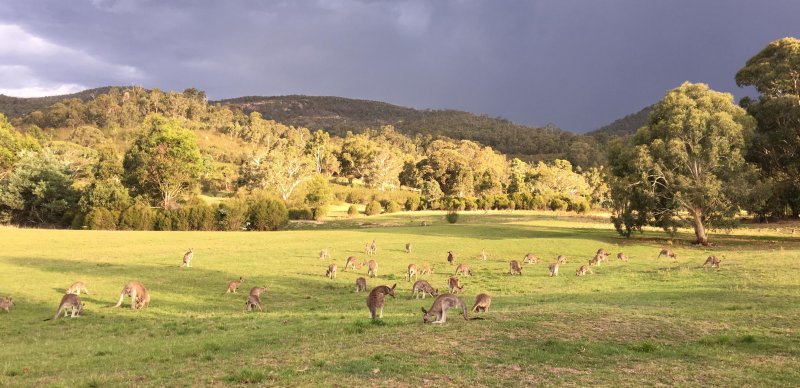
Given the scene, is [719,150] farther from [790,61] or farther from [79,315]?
[79,315]

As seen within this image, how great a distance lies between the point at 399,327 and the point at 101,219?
5975cm

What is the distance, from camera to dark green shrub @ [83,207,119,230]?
5928 centimetres

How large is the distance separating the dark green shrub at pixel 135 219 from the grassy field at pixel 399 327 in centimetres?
2863

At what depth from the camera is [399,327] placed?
485 inches

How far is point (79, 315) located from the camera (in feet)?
55.6

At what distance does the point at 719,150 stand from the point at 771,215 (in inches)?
1028

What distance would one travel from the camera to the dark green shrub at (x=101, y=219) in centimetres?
5928

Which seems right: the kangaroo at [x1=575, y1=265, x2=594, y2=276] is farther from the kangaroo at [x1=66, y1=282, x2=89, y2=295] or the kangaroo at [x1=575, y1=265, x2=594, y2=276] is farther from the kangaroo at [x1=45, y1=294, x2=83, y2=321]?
the kangaroo at [x1=66, y1=282, x2=89, y2=295]

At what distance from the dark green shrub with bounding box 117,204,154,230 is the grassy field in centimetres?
Answer: 2863

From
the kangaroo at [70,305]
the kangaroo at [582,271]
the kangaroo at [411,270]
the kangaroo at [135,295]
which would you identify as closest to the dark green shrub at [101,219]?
the kangaroo at [135,295]

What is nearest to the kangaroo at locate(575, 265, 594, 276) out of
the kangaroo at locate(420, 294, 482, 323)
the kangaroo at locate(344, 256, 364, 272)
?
the kangaroo at locate(344, 256, 364, 272)

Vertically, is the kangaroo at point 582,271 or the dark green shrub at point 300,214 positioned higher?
the dark green shrub at point 300,214

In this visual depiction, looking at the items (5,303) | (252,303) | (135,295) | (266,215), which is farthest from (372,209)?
(5,303)

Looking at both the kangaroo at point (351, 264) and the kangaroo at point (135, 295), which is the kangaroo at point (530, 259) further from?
the kangaroo at point (135, 295)
